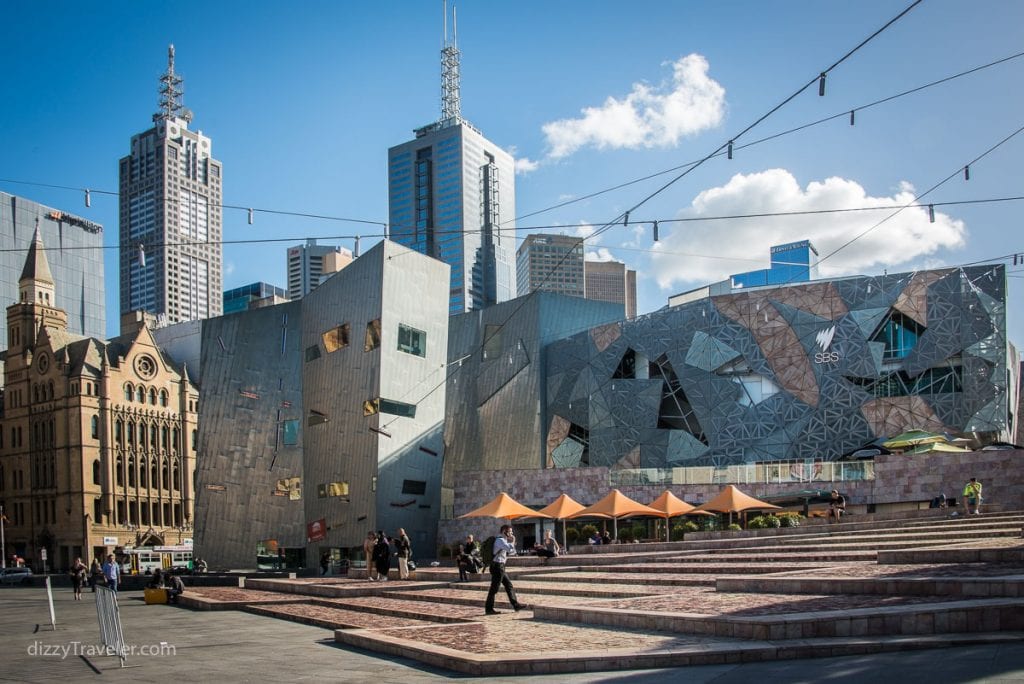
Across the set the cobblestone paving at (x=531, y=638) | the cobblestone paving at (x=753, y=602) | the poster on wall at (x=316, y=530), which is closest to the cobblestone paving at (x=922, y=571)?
the cobblestone paving at (x=753, y=602)

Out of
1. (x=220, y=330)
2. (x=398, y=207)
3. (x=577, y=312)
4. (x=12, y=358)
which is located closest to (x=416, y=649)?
(x=220, y=330)

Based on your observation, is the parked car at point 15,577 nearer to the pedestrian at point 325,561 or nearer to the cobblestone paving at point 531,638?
the pedestrian at point 325,561

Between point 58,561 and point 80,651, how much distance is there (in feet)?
237

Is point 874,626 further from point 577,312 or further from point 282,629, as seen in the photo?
point 577,312

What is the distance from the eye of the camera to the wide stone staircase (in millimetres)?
10633

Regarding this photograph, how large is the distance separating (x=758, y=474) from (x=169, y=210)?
161 meters

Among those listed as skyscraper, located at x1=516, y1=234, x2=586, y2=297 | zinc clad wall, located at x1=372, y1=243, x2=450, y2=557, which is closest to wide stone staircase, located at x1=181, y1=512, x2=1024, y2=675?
zinc clad wall, located at x1=372, y1=243, x2=450, y2=557

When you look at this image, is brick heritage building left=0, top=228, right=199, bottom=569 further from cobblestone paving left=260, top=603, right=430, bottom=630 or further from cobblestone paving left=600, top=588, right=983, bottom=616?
cobblestone paving left=600, top=588, right=983, bottom=616

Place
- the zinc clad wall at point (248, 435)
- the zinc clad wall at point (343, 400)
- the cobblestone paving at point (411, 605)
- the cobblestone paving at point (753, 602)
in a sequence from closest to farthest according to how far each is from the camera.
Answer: the cobblestone paving at point (753, 602)
the cobblestone paving at point (411, 605)
the zinc clad wall at point (343, 400)
the zinc clad wall at point (248, 435)

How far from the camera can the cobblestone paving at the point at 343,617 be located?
16891 millimetres

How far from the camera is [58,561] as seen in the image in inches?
3115

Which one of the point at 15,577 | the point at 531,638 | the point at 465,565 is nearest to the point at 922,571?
the point at 531,638

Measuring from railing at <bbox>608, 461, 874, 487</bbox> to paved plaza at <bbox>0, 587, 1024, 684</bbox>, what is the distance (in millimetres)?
22538

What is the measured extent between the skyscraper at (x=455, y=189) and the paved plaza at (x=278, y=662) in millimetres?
135861
